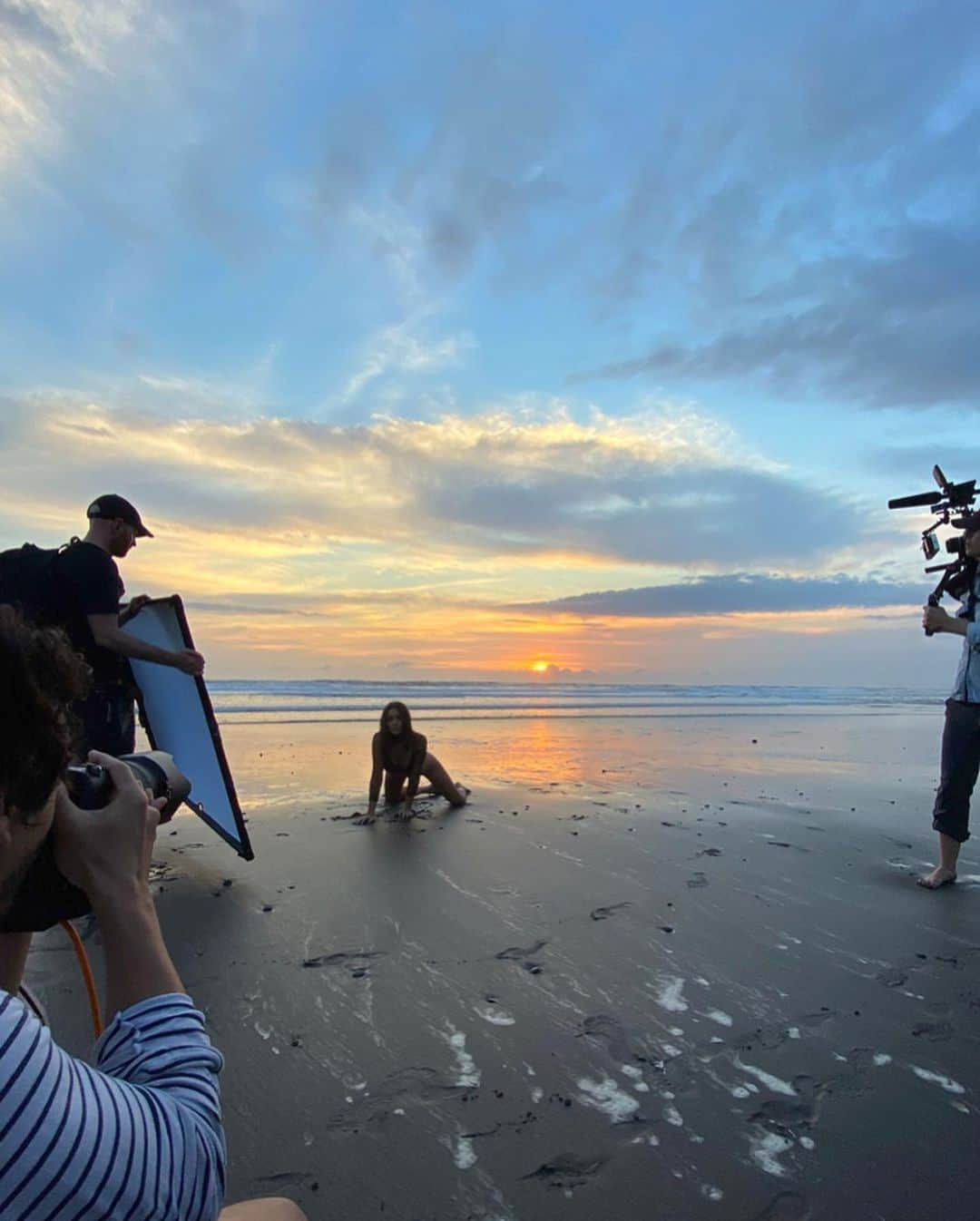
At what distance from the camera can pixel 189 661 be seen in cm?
435

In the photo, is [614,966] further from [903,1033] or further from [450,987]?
[903,1033]

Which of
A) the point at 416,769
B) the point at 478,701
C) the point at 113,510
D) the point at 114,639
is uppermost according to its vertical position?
the point at 113,510

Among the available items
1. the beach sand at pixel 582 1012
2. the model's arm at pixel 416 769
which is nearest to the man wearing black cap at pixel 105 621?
the beach sand at pixel 582 1012

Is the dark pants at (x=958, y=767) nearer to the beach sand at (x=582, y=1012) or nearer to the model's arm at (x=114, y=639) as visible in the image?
the beach sand at (x=582, y=1012)

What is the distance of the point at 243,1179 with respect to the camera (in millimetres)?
2068

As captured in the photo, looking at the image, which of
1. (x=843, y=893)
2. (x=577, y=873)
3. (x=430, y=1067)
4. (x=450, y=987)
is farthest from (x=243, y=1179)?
(x=843, y=893)

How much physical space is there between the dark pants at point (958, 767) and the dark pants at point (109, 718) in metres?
4.75

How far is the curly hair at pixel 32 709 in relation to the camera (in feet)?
3.13

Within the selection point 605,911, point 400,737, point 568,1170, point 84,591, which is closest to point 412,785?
point 400,737

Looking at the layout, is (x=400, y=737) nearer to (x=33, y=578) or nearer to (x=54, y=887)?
(x=33, y=578)

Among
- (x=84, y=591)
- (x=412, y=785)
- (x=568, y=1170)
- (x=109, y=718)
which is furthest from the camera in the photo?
(x=412, y=785)

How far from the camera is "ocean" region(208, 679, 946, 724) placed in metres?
19.0

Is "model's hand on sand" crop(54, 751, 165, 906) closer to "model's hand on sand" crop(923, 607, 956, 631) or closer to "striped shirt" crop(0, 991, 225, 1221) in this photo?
"striped shirt" crop(0, 991, 225, 1221)

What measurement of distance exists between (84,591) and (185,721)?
147cm
